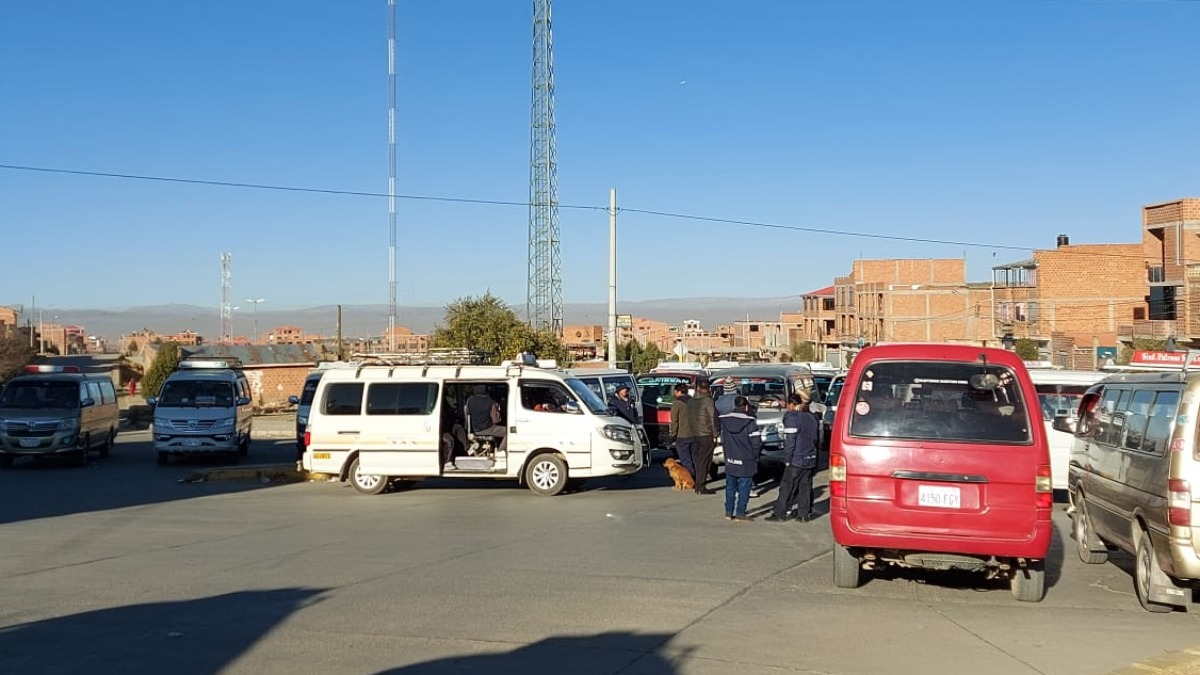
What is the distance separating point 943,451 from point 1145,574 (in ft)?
6.74

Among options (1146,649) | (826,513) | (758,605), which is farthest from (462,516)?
(1146,649)

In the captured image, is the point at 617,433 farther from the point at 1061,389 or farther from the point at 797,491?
the point at 1061,389

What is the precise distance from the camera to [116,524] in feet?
53.3

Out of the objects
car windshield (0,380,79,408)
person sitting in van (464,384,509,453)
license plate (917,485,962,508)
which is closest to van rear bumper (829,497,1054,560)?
license plate (917,485,962,508)

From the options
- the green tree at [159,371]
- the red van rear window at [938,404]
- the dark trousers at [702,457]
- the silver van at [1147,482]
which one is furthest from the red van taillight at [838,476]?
the green tree at [159,371]

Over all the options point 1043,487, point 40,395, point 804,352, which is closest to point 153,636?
point 1043,487

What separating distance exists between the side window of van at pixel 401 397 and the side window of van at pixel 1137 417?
11.6 m

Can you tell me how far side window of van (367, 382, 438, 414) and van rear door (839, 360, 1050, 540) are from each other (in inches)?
415

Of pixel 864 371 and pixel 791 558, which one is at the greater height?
pixel 864 371

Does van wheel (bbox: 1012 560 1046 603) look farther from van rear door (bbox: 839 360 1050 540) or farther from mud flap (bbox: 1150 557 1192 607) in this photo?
mud flap (bbox: 1150 557 1192 607)

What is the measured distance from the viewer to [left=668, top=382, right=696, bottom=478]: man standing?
2005cm

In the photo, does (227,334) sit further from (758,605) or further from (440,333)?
(758,605)

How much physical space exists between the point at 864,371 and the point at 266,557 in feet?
22.7

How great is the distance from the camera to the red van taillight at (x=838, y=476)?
10547 millimetres
